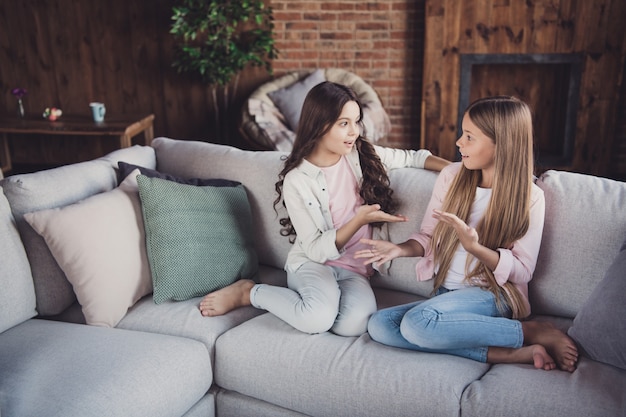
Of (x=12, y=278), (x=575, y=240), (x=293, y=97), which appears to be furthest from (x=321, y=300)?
(x=293, y=97)

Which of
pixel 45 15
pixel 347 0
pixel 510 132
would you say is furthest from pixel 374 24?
pixel 510 132

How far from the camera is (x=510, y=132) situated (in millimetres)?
1788

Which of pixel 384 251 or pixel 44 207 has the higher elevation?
pixel 44 207

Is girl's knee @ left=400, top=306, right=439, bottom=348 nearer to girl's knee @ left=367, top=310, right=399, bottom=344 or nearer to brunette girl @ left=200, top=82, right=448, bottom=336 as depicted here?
girl's knee @ left=367, top=310, right=399, bottom=344

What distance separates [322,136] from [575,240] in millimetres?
871

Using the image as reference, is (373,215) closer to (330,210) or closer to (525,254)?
(330,210)

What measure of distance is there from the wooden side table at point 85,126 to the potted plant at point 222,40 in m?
0.55

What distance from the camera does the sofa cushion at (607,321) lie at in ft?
4.95

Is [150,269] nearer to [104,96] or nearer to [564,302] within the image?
[564,302]

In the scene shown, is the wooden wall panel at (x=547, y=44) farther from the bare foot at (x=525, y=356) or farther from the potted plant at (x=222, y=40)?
the bare foot at (x=525, y=356)

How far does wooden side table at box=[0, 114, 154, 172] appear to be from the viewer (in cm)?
415

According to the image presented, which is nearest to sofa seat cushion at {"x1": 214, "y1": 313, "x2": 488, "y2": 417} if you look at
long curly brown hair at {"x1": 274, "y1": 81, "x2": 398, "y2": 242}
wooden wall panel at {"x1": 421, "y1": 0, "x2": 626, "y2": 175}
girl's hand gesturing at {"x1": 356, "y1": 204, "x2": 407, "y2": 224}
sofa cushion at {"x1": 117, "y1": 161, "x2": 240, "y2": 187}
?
girl's hand gesturing at {"x1": 356, "y1": 204, "x2": 407, "y2": 224}

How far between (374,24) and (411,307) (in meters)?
3.24

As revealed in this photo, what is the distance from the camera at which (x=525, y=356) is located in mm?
1631
